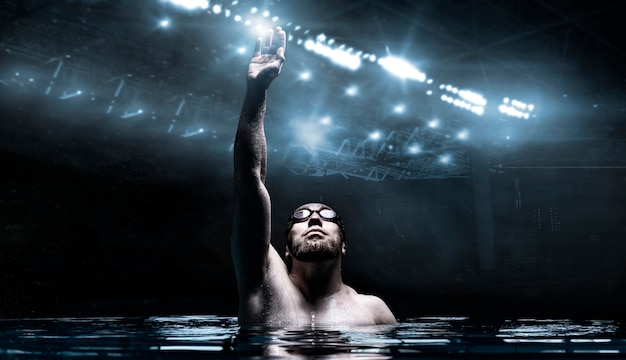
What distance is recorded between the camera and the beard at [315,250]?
3375 millimetres

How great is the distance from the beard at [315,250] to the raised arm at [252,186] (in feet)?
0.77

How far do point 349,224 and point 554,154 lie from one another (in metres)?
6.73

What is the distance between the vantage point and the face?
3.38 metres

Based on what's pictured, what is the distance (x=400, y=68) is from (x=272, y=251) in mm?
9658

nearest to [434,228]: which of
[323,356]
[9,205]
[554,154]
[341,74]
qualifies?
[554,154]

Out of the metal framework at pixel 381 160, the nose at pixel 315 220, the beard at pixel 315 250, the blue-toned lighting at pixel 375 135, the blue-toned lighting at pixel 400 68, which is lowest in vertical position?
the beard at pixel 315 250

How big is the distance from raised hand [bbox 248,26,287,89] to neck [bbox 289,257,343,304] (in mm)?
1171

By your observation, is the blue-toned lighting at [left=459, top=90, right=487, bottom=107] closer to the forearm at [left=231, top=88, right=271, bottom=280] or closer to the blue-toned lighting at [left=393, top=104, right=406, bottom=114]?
the blue-toned lighting at [left=393, top=104, right=406, bottom=114]

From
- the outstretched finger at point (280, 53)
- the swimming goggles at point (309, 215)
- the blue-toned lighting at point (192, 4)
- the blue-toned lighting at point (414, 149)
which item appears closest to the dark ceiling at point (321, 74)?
the blue-toned lighting at point (192, 4)

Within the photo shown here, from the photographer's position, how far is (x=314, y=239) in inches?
134

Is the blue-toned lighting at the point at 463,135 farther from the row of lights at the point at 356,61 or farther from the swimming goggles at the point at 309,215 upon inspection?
the swimming goggles at the point at 309,215

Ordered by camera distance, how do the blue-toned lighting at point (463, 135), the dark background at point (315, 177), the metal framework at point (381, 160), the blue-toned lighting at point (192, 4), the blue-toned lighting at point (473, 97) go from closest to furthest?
the blue-toned lighting at point (192, 4) < the dark background at point (315, 177) < the blue-toned lighting at point (473, 97) < the blue-toned lighting at point (463, 135) < the metal framework at point (381, 160)

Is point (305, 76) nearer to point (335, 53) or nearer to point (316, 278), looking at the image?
point (335, 53)

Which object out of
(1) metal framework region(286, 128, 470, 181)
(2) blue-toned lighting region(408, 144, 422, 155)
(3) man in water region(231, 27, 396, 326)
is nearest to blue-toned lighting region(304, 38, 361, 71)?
(1) metal framework region(286, 128, 470, 181)
